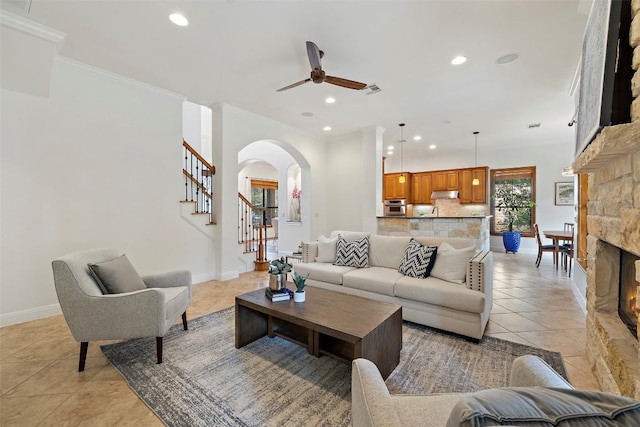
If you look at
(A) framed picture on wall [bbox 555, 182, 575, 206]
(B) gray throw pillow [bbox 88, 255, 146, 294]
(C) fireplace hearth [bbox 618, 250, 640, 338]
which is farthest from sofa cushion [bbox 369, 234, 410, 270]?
(A) framed picture on wall [bbox 555, 182, 575, 206]

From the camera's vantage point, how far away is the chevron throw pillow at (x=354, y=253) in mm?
3703

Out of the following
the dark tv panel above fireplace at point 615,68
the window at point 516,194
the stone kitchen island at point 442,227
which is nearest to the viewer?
the dark tv panel above fireplace at point 615,68

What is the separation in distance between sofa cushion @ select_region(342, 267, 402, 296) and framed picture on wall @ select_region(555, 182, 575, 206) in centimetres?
665

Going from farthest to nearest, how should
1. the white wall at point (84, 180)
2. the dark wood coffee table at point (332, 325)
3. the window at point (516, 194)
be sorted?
the window at point (516, 194), the white wall at point (84, 180), the dark wood coffee table at point (332, 325)

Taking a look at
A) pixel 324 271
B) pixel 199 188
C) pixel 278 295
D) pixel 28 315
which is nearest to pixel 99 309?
pixel 278 295

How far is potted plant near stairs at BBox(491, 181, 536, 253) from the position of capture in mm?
7500

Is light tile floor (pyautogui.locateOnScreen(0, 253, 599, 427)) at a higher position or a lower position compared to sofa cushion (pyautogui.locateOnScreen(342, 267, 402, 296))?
lower

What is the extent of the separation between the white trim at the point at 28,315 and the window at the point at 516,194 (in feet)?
31.7

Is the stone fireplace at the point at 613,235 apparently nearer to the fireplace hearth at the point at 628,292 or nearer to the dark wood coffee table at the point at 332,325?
the fireplace hearth at the point at 628,292

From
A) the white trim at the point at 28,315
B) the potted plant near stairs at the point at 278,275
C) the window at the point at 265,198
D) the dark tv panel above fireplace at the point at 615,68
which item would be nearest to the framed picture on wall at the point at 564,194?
the dark tv panel above fireplace at the point at 615,68

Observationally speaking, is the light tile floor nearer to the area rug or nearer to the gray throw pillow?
the area rug

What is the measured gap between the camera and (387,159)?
941 cm

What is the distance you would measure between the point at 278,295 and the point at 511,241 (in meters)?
7.58

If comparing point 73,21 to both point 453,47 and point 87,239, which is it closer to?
point 87,239
